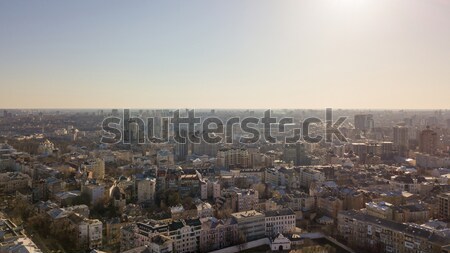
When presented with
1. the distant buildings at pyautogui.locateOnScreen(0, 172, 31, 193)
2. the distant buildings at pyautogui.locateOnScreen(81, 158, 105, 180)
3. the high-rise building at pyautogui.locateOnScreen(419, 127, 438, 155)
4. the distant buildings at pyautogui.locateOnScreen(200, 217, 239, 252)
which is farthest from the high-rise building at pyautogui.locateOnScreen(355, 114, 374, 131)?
the distant buildings at pyautogui.locateOnScreen(200, 217, 239, 252)

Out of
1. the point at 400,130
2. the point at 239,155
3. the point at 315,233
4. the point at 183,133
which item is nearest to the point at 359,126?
the point at 400,130

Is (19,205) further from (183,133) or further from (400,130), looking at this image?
(400,130)

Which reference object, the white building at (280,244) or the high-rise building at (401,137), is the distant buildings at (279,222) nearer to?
the white building at (280,244)

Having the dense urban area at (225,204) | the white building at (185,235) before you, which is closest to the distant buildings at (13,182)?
the dense urban area at (225,204)

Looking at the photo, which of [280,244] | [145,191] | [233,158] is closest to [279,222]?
[280,244]

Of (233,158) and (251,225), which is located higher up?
(233,158)

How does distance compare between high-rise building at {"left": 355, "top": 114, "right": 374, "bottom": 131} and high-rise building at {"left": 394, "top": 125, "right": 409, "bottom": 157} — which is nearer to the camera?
high-rise building at {"left": 394, "top": 125, "right": 409, "bottom": 157}

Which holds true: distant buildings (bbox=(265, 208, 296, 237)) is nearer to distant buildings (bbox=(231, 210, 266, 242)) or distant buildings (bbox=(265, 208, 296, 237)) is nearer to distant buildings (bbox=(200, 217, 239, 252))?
distant buildings (bbox=(231, 210, 266, 242))

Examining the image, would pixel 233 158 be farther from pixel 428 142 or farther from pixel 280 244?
pixel 280 244
